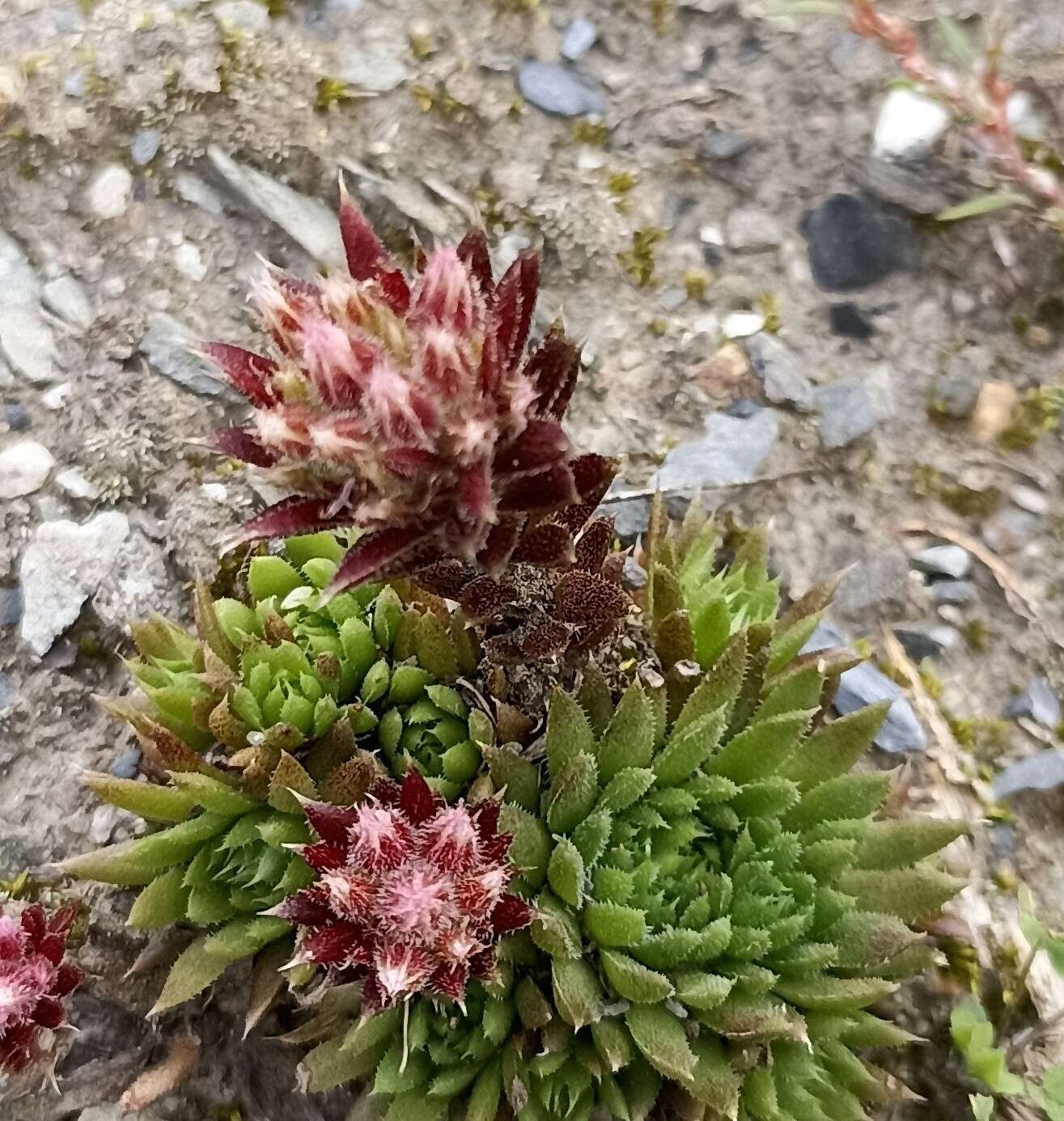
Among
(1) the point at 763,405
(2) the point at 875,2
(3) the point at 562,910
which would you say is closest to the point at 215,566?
(3) the point at 562,910

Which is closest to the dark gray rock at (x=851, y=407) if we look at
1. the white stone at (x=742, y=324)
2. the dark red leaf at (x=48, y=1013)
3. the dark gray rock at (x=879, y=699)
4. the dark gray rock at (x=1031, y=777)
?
the white stone at (x=742, y=324)

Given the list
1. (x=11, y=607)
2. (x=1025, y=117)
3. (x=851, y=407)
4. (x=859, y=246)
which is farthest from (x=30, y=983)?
(x=1025, y=117)

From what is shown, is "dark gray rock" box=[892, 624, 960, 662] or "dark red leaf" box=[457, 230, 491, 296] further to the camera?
"dark gray rock" box=[892, 624, 960, 662]

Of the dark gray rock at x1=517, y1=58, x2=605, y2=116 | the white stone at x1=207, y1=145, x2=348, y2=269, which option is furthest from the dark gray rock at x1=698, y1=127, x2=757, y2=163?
the white stone at x1=207, y1=145, x2=348, y2=269

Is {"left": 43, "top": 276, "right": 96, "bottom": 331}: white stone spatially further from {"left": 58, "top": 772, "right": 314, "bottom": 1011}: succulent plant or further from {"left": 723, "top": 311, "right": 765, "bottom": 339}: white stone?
{"left": 723, "top": 311, "right": 765, "bottom": 339}: white stone

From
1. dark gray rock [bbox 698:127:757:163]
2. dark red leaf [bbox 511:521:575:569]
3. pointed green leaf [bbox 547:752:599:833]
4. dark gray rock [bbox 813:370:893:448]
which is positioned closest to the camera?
dark red leaf [bbox 511:521:575:569]

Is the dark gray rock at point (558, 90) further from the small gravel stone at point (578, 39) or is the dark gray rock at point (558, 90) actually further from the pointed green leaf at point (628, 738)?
the pointed green leaf at point (628, 738)

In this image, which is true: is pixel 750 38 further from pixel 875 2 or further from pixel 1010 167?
pixel 1010 167
